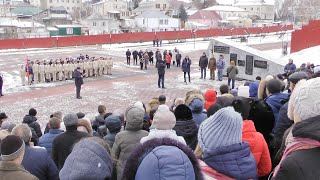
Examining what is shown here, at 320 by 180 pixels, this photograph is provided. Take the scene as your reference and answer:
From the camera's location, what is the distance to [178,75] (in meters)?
26.2

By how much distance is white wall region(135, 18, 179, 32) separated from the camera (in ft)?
277

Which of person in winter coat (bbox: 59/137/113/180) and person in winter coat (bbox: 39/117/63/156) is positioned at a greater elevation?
person in winter coat (bbox: 59/137/113/180)

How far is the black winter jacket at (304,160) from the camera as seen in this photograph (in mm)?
2293

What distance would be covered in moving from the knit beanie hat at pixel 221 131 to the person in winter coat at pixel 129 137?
160 cm

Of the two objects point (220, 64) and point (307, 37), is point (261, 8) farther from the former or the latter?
point (220, 64)

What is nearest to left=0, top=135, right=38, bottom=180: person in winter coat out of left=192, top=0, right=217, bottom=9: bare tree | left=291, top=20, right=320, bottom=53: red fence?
left=291, top=20, right=320, bottom=53: red fence

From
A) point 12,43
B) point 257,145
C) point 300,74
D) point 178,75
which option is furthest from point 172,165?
point 12,43

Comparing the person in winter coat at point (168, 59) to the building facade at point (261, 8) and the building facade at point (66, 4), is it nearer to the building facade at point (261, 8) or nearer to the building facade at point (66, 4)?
the building facade at point (66, 4)

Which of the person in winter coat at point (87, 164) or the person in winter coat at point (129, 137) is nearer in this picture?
the person in winter coat at point (87, 164)

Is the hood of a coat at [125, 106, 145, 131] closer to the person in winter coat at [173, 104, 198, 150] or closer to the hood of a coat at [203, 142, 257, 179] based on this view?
the person in winter coat at [173, 104, 198, 150]

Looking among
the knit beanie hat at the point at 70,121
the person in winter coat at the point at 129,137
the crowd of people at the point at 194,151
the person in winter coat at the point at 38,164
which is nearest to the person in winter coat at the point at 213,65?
the crowd of people at the point at 194,151

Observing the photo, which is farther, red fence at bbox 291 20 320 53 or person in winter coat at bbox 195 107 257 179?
red fence at bbox 291 20 320 53

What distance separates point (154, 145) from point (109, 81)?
21.9 m

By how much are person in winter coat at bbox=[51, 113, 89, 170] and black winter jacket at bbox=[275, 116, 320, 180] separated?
145 inches
